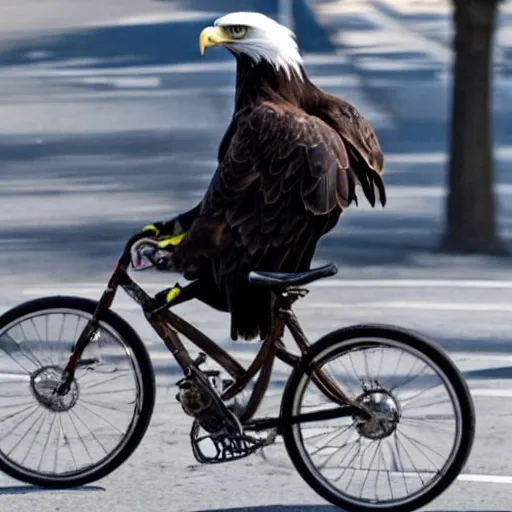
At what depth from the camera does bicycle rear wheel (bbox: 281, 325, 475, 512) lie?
6.25 m

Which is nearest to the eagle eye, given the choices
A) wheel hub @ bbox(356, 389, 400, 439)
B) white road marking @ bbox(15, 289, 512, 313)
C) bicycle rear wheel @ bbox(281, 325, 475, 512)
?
bicycle rear wheel @ bbox(281, 325, 475, 512)

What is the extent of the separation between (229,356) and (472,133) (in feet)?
26.8

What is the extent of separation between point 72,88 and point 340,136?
2392 cm

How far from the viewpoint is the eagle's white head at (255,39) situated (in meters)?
6.23

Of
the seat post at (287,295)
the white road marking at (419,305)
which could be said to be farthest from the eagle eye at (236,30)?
the white road marking at (419,305)

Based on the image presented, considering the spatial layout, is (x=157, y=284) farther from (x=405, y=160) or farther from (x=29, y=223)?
(x=405, y=160)

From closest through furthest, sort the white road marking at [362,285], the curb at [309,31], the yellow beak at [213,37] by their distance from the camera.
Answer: the yellow beak at [213,37]
the white road marking at [362,285]
the curb at [309,31]

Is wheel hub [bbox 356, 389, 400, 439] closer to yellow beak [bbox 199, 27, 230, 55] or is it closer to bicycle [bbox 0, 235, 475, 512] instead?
bicycle [bbox 0, 235, 475, 512]

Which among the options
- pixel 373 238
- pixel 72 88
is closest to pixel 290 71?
pixel 373 238

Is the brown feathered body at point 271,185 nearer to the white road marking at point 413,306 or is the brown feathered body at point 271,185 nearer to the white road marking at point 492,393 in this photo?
the white road marking at point 492,393

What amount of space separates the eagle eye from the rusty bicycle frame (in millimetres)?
793

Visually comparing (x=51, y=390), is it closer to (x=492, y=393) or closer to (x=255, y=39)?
(x=255, y=39)

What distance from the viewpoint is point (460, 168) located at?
1440 cm

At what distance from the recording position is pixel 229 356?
21.4 ft
